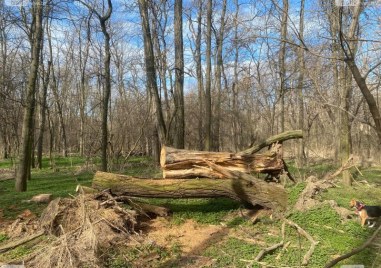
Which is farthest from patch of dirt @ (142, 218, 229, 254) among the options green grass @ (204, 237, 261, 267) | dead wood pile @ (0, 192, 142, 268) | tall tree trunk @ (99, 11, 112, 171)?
tall tree trunk @ (99, 11, 112, 171)

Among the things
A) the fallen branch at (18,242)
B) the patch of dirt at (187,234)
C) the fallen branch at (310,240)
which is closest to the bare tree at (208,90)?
the patch of dirt at (187,234)

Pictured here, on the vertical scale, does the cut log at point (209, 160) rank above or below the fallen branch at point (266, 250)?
above

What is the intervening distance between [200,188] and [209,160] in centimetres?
65

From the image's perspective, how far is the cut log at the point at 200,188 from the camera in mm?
6867

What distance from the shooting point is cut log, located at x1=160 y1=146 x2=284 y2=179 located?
285 inches

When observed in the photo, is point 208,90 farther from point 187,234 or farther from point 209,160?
point 187,234

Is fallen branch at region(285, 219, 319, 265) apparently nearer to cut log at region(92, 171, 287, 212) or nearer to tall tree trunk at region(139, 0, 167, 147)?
cut log at region(92, 171, 287, 212)

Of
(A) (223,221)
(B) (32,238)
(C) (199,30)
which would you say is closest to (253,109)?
(C) (199,30)

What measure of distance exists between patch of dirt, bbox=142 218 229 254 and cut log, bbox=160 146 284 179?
1.05 metres

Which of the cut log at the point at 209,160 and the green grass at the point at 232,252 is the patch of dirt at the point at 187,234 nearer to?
the green grass at the point at 232,252

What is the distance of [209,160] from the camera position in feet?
23.9

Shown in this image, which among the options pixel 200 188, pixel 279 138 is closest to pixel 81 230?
pixel 200 188

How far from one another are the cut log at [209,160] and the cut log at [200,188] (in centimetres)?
19

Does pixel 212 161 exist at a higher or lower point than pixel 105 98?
lower
